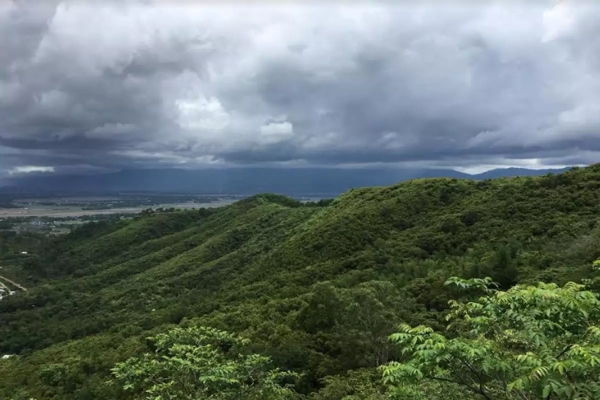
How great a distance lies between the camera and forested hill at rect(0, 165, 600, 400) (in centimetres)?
2100

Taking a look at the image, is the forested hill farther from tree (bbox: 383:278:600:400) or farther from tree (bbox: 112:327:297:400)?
tree (bbox: 383:278:600:400)

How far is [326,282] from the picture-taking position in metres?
26.1

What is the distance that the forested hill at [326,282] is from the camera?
21000 mm

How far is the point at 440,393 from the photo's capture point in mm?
7625

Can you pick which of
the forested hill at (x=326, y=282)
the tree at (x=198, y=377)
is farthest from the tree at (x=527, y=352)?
the forested hill at (x=326, y=282)

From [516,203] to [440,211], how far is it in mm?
9159

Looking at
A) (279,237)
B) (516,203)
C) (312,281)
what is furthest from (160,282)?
(516,203)

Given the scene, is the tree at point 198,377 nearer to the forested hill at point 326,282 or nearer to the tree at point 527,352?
the forested hill at point 326,282

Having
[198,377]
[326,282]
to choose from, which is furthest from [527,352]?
[326,282]

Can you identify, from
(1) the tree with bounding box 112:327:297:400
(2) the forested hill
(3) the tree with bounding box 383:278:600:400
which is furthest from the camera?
(2) the forested hill

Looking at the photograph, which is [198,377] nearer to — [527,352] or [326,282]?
[527,352]

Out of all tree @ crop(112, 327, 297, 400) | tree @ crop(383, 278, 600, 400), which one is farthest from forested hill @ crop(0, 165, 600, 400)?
tree @ crop(383, 278, 600, 400)

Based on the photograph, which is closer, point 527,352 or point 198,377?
point 527,352

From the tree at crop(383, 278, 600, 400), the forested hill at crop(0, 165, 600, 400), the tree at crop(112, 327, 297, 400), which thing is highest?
the tree at crop(383, 278, 600, 400)
